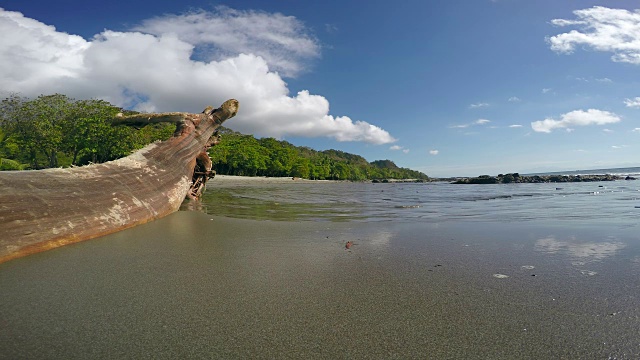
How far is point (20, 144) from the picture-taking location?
1351 inches

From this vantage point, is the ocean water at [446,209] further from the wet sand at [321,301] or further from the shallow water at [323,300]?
the wet sand at [321,301]

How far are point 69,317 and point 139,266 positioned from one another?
4.03ft

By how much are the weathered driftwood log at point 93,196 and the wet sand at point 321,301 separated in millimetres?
279

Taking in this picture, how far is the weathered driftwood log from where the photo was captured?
12.3 feet

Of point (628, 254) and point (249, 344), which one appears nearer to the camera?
point (249, 344)

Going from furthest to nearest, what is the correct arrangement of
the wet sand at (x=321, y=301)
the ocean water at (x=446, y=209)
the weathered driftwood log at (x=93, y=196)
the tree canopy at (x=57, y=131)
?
the tree canopy at (x=57, y=131) → the ocean water at (x=446, y=209) → the weathered driftwood log at (x=93, y=196) → the wet sand at (x=321, y=301)

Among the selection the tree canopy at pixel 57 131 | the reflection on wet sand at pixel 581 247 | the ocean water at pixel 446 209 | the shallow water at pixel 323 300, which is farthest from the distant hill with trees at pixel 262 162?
the reflection on wet sand at pixel 581 247

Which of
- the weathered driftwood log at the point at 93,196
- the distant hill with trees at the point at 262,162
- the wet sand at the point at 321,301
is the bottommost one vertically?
the wet sand at the point at 321,301

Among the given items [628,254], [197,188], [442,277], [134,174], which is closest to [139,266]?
[442,277]

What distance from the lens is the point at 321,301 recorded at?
2.52 meters

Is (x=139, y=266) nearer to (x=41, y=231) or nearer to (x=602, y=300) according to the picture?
(x=41, y=231)

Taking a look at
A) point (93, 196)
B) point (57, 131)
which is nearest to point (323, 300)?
point (93, 196)

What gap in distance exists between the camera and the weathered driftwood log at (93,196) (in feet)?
12.3

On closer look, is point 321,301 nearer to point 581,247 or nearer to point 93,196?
point 581,247
